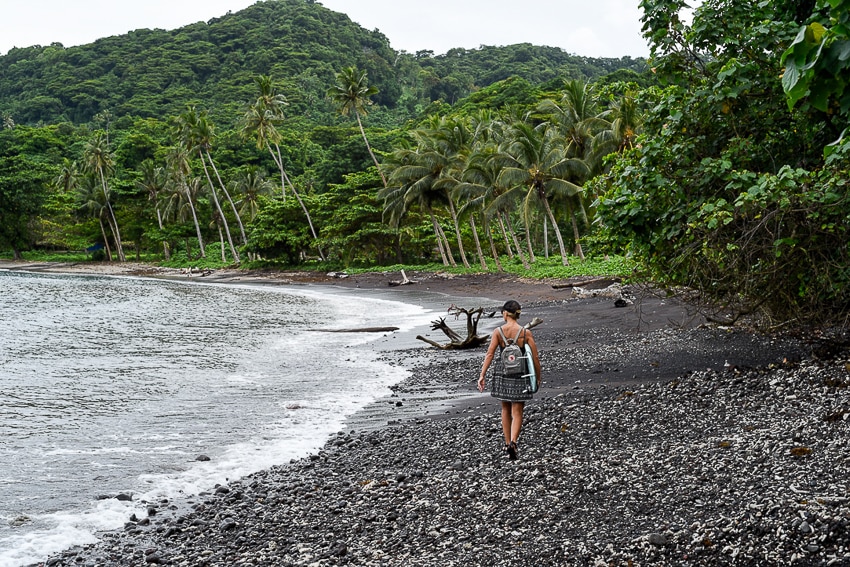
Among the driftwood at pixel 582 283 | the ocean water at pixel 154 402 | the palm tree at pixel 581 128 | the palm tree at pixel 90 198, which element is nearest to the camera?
the ocean water at pixel 154 402

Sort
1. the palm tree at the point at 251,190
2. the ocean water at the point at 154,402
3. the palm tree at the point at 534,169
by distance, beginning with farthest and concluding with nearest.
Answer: the palm tree at the point at 251,190 < the palm tree at the point at 534,169 < the ocean water at the point at 154,402

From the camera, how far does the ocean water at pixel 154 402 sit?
834 cm

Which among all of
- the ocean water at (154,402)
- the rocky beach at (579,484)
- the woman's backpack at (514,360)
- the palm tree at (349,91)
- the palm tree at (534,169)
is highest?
the palm tree at (349,91)

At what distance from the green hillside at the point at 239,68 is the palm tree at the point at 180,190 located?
38994 millimetres

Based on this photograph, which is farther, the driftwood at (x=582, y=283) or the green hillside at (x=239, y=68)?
the green hillside at (x=239, y=68)

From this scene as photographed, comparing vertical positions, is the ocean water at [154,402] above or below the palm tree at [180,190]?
below

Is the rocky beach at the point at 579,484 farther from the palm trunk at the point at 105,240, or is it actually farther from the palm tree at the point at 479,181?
the palm trunk at the point at 105,240

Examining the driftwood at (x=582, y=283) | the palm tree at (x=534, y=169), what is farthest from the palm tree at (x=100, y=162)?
the driftwood at (x=582, y=283)

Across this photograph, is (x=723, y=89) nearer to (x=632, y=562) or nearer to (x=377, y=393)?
(x=632, y=562)

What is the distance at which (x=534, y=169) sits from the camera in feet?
126

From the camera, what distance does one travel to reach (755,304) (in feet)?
32.2

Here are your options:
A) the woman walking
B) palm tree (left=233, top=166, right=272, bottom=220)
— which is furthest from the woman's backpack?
palm tree (left=233, top=166, right=272, bottom=220)

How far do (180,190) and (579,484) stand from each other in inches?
2809

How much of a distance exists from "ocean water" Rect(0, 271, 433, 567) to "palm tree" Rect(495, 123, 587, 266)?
12.0m
